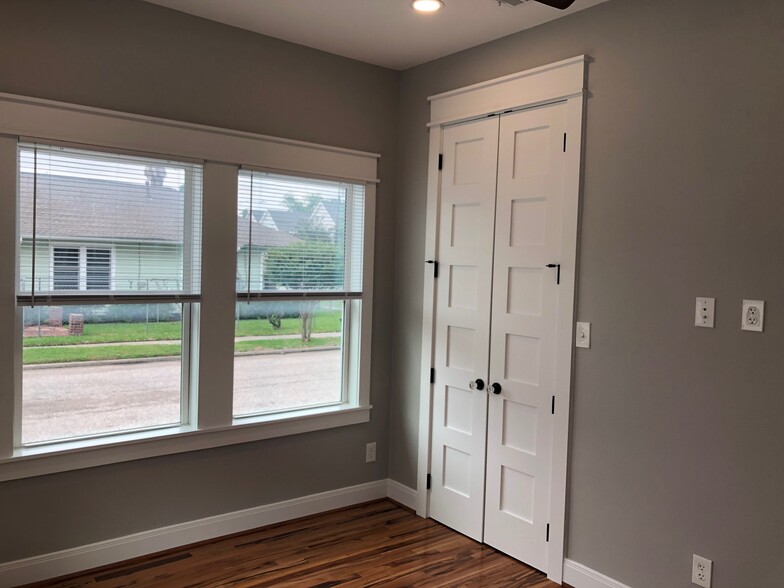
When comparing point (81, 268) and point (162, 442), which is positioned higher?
point (81, 268)

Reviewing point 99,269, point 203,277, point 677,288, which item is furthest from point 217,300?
point 677,288

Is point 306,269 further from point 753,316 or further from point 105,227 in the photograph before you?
point 753,316

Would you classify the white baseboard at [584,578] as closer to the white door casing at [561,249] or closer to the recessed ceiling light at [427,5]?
the white door casing at [561,249]

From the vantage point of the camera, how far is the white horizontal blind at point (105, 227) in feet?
9.05

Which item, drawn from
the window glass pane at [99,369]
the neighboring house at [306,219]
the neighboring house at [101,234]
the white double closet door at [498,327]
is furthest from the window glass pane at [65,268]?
the white double closet door at [498,327]

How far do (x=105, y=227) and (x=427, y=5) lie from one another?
5.85 feet

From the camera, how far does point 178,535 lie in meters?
3.21

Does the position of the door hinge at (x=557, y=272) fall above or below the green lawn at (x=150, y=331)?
above

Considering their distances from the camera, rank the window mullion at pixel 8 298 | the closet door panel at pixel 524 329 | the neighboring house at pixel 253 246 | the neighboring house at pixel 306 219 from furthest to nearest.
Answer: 1. the neighboring house at pixel 306 219
2. the neighboring house at pixel 253 246
3. the closet door panel at pixel 524 329
4. the window mullion at pixel 8 298

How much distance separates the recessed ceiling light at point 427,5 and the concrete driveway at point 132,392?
6.33 feet

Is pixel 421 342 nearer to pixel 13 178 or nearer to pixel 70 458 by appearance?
pixel 70 458

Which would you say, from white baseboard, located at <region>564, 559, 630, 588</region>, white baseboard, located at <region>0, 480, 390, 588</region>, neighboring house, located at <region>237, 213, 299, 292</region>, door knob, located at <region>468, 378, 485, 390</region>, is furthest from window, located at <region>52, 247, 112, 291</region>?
white baseboard, located at <region>564, 559, 630, 588</region>

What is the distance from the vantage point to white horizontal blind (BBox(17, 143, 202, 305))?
2758 mm

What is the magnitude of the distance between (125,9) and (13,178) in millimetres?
933
